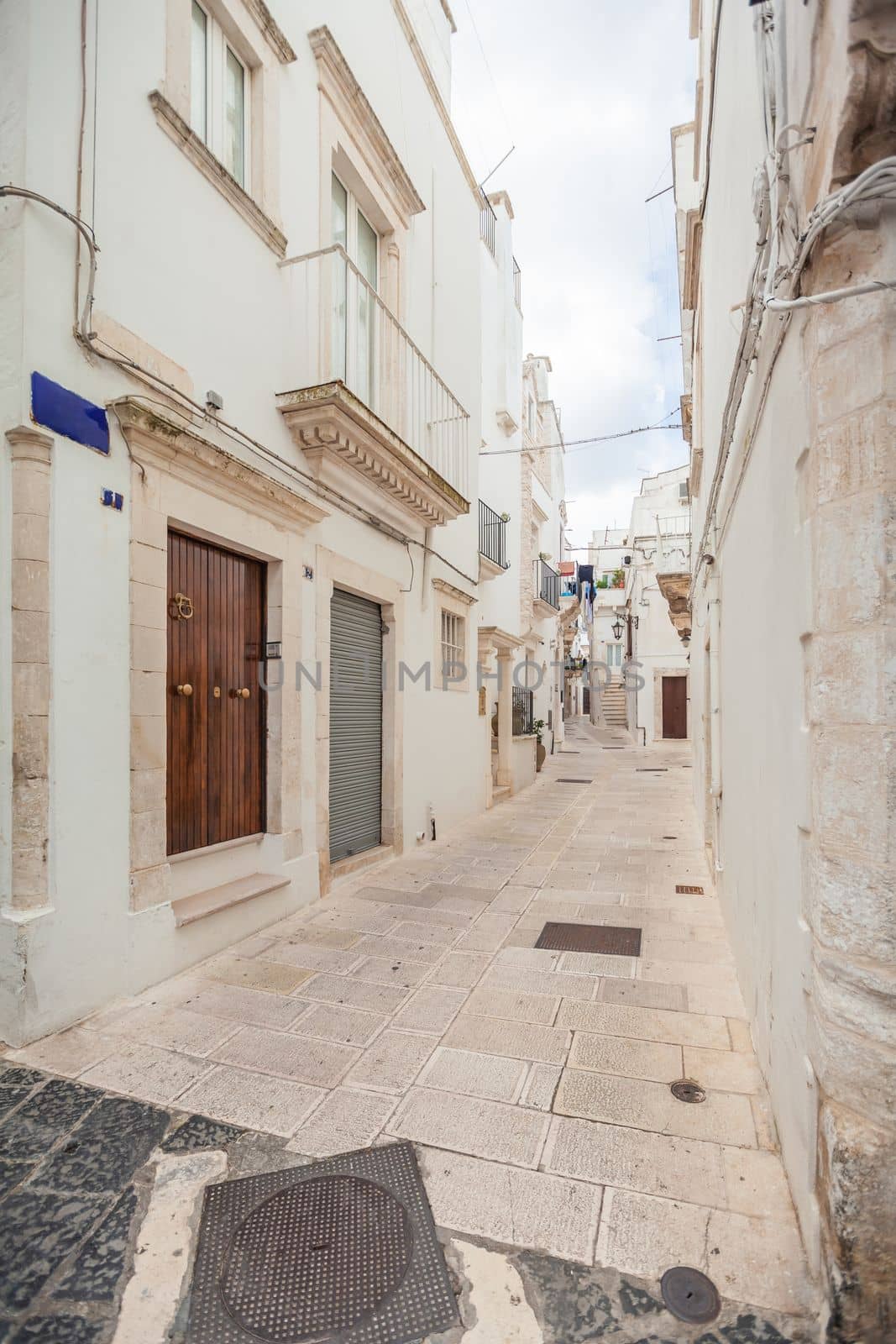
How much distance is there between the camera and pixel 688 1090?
275 cm

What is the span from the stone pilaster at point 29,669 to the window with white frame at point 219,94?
2.69 metres

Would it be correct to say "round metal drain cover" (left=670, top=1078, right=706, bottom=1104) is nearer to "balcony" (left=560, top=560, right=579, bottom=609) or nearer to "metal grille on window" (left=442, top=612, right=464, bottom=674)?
"metal grille on window" (left=442, top=612, right=464, bottom=674)

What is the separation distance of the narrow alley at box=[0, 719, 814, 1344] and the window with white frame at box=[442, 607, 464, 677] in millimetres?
4130

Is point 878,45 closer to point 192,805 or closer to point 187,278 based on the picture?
point 187,278

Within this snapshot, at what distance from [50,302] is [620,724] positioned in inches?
1411

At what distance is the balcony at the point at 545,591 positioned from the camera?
17.9 metres

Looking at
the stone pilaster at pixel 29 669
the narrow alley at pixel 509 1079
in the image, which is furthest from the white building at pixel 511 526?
the stone pilaster at pixel 29 669

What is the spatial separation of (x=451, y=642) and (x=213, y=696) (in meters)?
5.09

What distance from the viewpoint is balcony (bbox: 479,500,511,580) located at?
38.0ft

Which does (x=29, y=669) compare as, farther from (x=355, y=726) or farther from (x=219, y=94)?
(x=219, y=94)

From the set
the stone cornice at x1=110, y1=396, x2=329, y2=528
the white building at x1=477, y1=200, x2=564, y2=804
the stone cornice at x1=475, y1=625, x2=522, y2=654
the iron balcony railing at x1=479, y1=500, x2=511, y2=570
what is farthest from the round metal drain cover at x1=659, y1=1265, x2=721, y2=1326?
the iron balcony railing at x1=479, y1=500, x2=511, y2=570

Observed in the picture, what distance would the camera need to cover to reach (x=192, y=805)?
437 centimetres

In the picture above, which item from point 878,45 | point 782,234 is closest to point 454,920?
point 782,234

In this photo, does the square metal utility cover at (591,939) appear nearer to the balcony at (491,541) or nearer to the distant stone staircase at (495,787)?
the distant stone staircase at (495,787)
